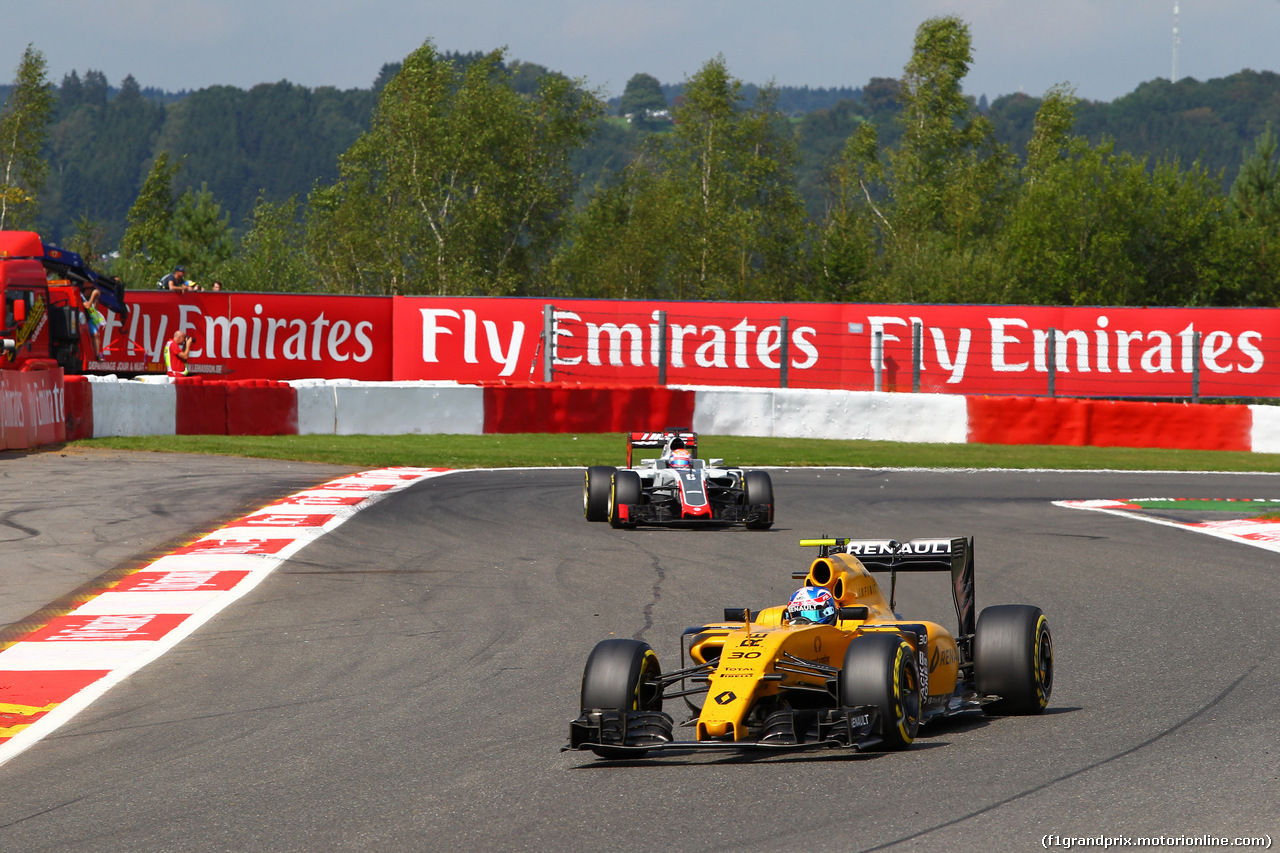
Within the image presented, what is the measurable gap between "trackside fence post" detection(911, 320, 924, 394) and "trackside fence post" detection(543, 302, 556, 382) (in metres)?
6.22

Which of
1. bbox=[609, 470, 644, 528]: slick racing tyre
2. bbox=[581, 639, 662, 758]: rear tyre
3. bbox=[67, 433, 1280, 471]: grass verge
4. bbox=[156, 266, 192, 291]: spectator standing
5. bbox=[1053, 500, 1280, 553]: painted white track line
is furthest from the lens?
bbox=[156, 266, 192, 291]: spectator standing

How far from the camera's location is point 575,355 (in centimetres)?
2555

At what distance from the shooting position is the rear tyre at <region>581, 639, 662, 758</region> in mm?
5910

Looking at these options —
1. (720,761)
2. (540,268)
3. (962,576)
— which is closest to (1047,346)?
(962,576)

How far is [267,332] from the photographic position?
2614 cm

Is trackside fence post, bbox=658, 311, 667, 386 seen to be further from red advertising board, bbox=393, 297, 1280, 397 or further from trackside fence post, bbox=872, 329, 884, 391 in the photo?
trackside fence post, bbox=872, 329, 884, 391

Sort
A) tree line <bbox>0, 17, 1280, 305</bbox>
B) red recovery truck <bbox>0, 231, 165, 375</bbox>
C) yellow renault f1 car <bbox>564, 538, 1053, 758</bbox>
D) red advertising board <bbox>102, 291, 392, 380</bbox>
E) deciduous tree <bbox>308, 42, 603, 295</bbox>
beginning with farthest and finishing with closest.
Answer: deciduous tree <bbox>308, 42, 603, 295</bbox>
tree line <bbox>0, 17, 1280, 305</bbox>
red advertising board <bbox>102, 291, 392, 380</bbox>
red recovery truck <bbox>0, 231, 165, 375</bbox>
yellow renault f1 car <bbox>564, 538, 1053, 758</bbox>

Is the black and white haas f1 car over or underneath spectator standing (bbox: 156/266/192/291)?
underneath

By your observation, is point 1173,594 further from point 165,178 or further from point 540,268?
point 165,178

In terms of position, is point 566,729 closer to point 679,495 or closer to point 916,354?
point 679,495

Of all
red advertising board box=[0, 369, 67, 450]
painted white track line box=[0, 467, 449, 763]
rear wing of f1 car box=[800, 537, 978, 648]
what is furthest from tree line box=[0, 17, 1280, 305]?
rear wing of f1 car box=[800, 537, 978, 648]

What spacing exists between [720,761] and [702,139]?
56886 millimetres

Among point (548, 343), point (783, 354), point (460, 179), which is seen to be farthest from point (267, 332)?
point (460, 179)

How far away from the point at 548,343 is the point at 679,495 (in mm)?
11357
